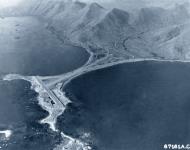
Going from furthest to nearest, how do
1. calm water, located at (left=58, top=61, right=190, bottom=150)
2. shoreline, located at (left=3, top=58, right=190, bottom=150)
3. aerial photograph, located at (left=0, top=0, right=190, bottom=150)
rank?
calm water, located at (left=58, top=61, right=190, bottom=150), aerial photograph, located at (left=0, top=0, right=190, bottom=150), shoreline, located at (left=3, top=58, right=190, bottom=150)

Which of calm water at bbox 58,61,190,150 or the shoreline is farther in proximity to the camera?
calm water at bbox 58,61,190,150

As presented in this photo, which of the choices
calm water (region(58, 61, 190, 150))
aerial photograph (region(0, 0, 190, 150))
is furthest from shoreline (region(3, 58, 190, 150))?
calm water (region(58, 61, 190, 150))

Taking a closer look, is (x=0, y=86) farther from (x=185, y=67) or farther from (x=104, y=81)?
(x=185, y=67)

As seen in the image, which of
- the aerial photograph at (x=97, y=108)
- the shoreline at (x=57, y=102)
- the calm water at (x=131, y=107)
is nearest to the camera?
the shoreline at (x=57, y=102)

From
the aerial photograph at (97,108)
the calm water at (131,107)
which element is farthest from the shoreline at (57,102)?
the calm water at (131,107)

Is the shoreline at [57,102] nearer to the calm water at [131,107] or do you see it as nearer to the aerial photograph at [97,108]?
the aerial photograph at [97,108]

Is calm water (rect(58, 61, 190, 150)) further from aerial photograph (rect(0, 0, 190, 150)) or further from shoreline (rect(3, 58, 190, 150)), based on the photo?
shoreline (rect(3, 58, 190, 150))

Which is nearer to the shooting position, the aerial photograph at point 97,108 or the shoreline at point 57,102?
the shoreline at point 57,102

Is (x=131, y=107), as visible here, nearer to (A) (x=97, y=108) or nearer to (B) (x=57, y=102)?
(A) (x=97, y=108)
